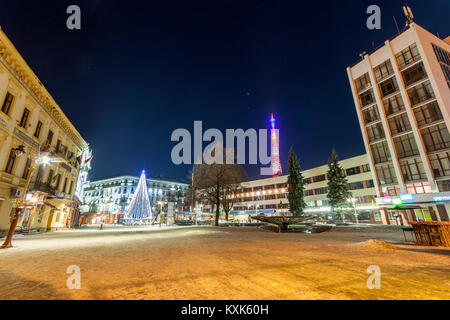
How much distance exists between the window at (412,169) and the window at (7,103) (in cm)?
5020

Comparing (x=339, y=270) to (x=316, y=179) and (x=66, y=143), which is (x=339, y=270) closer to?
(x=66, y=143)

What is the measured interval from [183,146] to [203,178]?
19.2ft

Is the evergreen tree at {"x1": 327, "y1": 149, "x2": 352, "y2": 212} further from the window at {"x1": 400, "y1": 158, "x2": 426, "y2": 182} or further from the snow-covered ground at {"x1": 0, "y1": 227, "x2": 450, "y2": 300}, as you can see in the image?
the snow-covered ground at {"x1": 0, "y1": 227, "x2": 450, "y2": 300}

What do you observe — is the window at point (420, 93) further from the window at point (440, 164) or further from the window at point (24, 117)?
the window at point (24, 117)

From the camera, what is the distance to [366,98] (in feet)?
129

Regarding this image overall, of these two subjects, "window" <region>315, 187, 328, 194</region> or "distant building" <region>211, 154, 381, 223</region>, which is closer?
"distant building" <region>211, 154, 381, 223</region>

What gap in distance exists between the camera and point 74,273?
505 cm

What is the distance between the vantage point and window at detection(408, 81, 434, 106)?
3053 cm

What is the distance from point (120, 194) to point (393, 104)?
89.0m

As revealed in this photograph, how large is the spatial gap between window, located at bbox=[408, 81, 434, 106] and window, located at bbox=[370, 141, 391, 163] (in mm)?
7914

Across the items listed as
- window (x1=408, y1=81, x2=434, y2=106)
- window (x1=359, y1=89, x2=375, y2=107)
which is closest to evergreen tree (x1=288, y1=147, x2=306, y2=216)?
window (x1=359, y1=89, x2=375, y2=107)
